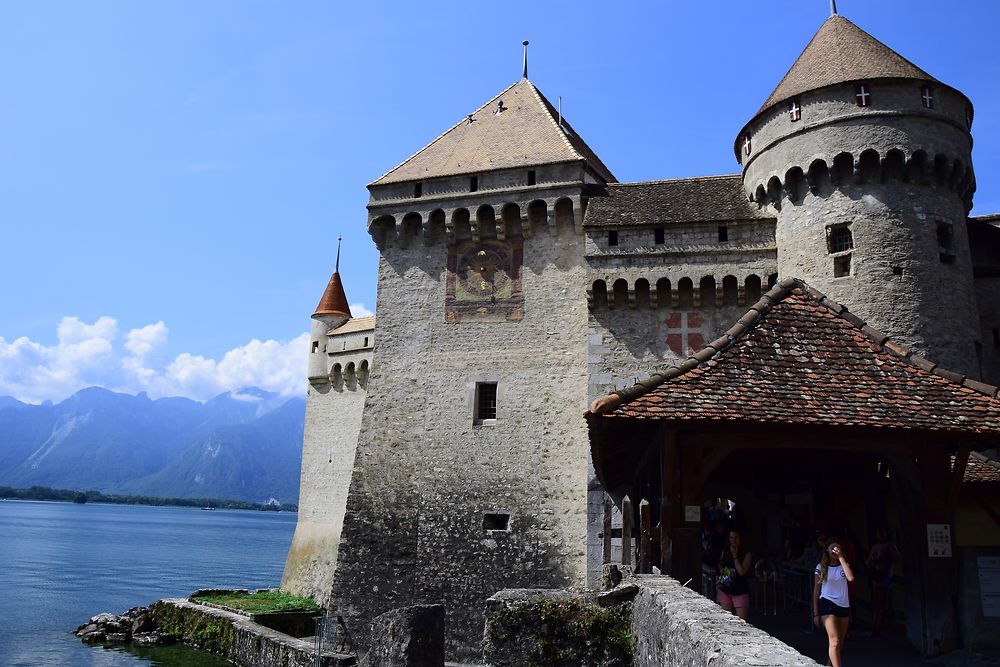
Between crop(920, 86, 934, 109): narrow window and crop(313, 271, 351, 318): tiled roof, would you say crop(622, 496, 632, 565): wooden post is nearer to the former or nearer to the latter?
crop(920, 86, 934, 109): narrow window

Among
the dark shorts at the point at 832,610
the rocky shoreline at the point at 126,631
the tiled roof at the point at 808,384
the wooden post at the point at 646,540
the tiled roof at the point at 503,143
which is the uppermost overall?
the tiled roof at the point at 503,143

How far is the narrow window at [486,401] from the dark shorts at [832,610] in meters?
11.5

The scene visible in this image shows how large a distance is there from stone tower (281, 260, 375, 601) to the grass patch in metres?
0.54

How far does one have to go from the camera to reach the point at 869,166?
48.9 feet

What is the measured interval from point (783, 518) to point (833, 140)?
719cm

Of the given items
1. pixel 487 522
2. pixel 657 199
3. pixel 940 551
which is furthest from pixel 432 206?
pixel 940 551

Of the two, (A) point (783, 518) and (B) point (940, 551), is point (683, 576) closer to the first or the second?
(B) point (940, 551)

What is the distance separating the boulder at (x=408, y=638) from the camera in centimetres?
763

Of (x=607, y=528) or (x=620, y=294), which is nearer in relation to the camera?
(x=607, y=528)

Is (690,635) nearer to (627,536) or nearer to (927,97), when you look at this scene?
(627,536)

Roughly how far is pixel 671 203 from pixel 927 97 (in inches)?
208

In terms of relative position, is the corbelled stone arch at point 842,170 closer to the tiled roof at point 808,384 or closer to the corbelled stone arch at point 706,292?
the corbelled stone arch at point 706,292

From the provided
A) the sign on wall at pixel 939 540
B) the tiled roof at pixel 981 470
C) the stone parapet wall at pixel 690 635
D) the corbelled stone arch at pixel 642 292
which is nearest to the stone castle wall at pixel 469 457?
the corbelled stone arch at pixel 642 292

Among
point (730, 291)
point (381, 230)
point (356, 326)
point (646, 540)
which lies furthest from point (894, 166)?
point (356, 326)
